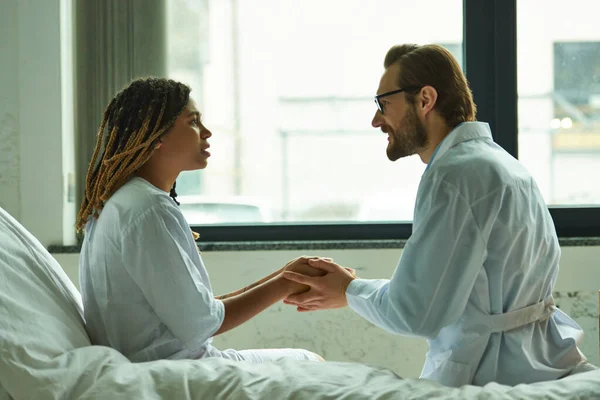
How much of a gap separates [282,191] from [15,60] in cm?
122

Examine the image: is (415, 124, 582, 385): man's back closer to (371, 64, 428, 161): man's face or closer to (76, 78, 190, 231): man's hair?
(371, 64, 428, 161): man's face

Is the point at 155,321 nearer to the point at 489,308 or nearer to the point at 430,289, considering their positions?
the point at 430,289

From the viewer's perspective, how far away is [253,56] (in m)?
3.20

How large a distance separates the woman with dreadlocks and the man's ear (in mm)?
587

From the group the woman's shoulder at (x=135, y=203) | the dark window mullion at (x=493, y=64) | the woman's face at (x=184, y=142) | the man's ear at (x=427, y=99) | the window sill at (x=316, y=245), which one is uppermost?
the dark window mullion at (x=493, y=64)

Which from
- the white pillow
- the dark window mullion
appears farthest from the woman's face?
the dark window mullion

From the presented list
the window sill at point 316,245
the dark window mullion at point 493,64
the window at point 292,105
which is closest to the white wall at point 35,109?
the window sill at point 316,245

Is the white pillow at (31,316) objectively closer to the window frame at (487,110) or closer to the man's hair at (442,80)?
the man's hair at (442,80)

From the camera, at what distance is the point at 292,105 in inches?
126

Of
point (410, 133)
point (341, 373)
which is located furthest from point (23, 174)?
point (341, 373)

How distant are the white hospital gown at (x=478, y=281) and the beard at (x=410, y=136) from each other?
0.25 metres

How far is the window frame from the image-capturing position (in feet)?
10.3

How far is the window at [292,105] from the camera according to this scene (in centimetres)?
319

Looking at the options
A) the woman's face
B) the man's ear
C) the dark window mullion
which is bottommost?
the woman's face
